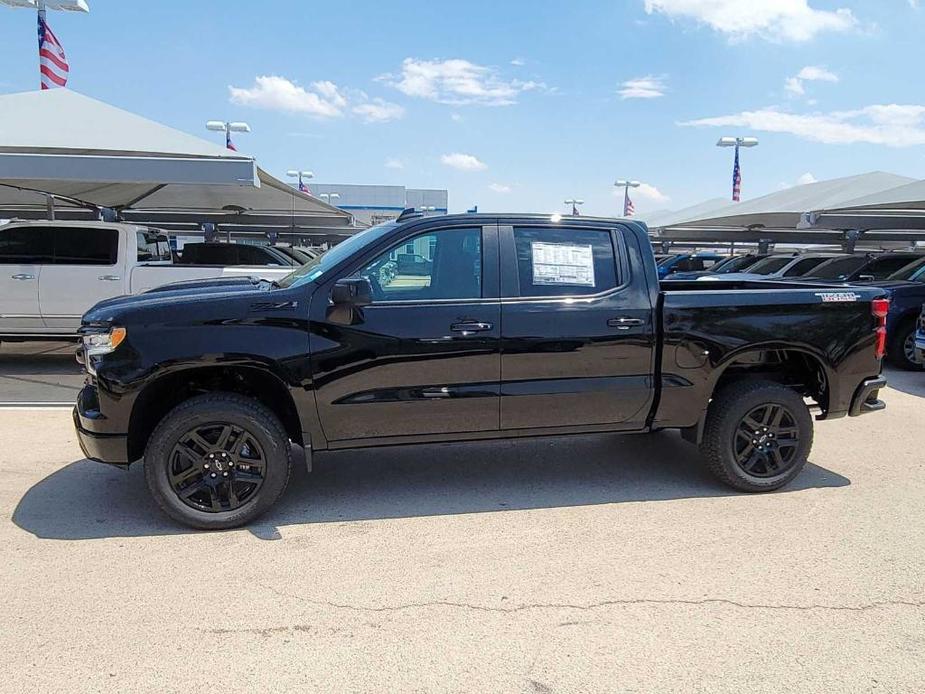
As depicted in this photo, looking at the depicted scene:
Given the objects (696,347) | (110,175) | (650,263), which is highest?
(110,175)

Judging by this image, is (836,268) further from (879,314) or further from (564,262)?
(564,262)

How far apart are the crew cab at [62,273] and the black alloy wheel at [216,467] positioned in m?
5.84

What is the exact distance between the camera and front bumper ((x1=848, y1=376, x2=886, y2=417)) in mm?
4914

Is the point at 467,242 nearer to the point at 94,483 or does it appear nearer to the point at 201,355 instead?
the point at 201,355

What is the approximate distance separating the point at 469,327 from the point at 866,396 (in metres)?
2.98

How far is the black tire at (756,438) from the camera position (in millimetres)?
4719

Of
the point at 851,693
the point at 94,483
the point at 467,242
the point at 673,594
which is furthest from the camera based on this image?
the point at 94,483

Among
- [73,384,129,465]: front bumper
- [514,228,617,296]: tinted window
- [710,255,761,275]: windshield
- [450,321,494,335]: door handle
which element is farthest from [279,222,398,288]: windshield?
[710,255,761,275]: windshield

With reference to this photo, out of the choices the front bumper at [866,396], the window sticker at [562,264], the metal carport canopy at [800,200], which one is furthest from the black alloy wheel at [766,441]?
the metal carport canopy at [800,200]

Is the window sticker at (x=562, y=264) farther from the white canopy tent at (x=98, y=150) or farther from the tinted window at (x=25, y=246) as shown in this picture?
the tinted window at (x=25, y=246)

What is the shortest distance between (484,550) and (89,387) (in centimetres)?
255

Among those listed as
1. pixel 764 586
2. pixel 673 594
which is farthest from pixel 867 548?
pixel 673 594

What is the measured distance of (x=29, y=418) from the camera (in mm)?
6629

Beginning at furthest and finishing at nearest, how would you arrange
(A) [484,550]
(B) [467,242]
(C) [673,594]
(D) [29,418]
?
(D) [29,418] → (B) [467,242] → (A) [484,550] → (C) [673,594]
